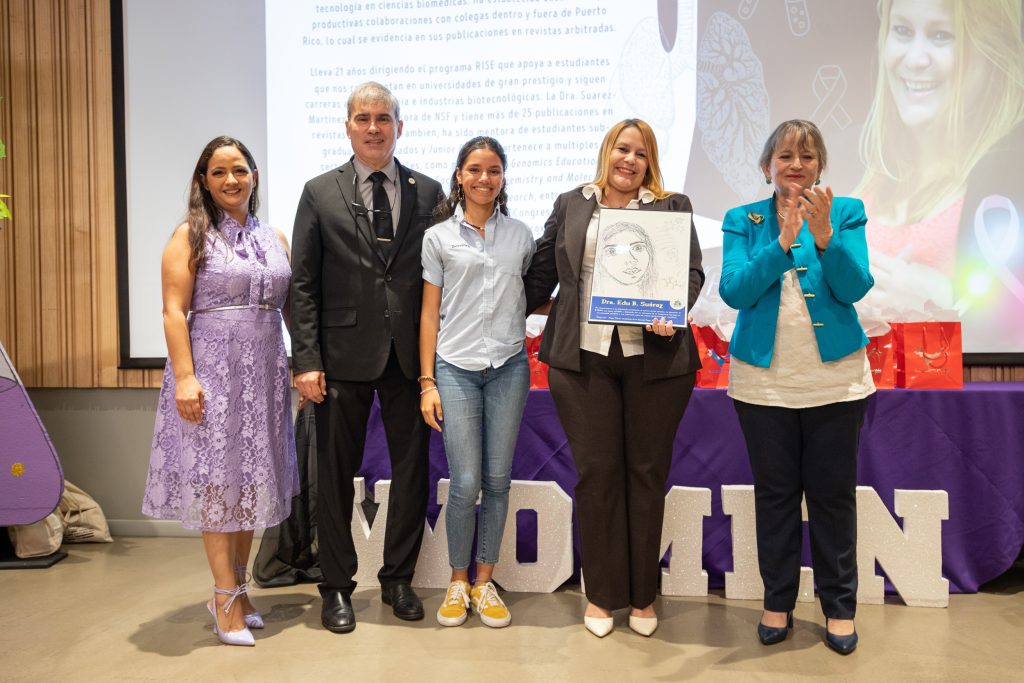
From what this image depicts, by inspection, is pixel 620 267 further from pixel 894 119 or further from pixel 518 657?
pixel 894 119

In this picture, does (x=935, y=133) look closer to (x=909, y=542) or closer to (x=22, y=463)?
(x=909, y=542)

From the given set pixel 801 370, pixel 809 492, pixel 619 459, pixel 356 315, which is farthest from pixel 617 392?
pixel 356 315

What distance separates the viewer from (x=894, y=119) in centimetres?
339

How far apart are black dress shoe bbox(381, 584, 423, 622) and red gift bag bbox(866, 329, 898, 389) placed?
1904 millimetres

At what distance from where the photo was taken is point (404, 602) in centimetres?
263

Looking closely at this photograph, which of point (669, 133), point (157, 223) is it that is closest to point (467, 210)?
point (669, 133)

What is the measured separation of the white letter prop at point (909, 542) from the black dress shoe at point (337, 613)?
184 centimetres

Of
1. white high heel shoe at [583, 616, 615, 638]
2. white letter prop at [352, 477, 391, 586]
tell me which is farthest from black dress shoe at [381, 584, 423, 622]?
white high heel shoe at [583, 616, 615, 638]

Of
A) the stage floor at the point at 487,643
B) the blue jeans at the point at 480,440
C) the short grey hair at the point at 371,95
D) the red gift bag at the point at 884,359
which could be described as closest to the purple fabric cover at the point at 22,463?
the stage floor at the point at 487,643

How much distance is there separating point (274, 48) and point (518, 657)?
3.03 meters

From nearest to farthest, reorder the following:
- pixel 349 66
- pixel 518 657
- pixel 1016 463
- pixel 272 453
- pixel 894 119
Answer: pixel 518 657 → pixel 272 453 → pixel 1016 463 → pixel 894 119 → pixel 349 66

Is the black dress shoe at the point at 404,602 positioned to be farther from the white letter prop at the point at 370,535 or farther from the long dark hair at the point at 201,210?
the long dark hair at the point at 201,210

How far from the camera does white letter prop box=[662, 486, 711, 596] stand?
2832 mm

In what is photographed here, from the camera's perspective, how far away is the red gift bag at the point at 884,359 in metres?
2.90
